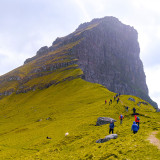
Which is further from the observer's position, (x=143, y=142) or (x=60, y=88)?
(x=60, y=88)

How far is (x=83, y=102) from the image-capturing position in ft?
299

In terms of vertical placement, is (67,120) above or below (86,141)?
above

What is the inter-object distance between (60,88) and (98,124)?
3621 inches

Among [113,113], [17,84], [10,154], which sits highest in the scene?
[17,84]

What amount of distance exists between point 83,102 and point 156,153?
7341cm

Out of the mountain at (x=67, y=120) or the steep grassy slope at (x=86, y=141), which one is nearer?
the steep grassy slope at (x=86, y=141)

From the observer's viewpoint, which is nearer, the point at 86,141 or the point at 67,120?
the point at 86,141

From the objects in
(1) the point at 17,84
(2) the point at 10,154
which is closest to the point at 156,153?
(2) the point at 10,154

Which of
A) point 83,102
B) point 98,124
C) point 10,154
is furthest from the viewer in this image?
point 83,102

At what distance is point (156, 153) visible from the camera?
715 inches

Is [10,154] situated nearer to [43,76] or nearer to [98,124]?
[98,124]

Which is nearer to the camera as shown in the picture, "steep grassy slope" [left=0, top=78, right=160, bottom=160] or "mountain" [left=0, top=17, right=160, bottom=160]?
"steep grassy slope" [left=0, top=78, right=160, bottom=160]

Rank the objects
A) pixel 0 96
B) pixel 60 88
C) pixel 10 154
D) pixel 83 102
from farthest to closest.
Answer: pixel 0 96 → pixel 60 88 → pixel 83 102 → pixel 10 154

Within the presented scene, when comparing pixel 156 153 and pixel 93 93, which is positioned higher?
pixel 93 93
